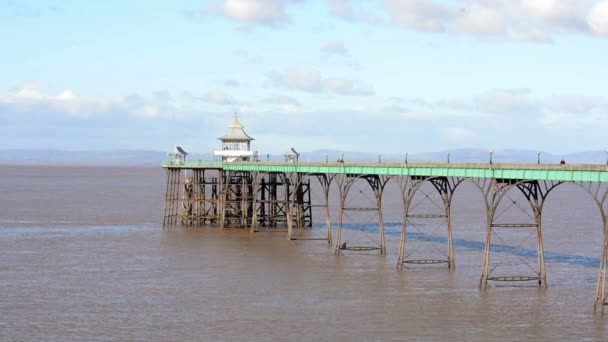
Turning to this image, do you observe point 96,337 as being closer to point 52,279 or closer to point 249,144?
point 52,279

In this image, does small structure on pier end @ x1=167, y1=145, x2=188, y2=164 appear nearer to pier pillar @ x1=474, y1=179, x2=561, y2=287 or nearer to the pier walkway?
the pier walkway

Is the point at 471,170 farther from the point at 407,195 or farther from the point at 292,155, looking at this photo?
the point at 292,155

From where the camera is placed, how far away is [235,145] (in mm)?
94000

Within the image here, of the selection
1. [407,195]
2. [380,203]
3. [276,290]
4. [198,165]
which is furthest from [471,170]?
[198,165]

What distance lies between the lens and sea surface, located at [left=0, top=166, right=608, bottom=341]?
1435 inches

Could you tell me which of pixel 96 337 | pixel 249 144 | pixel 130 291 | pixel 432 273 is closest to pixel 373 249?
pixel 432 273

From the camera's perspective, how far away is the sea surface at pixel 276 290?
120 feet

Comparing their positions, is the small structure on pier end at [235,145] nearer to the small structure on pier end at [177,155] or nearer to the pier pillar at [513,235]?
the small structure on pier end at [177,155]

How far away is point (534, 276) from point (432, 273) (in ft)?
16.4

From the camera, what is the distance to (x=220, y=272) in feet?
171

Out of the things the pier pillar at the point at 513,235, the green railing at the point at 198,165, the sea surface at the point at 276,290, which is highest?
the green railing at the point at 198,165

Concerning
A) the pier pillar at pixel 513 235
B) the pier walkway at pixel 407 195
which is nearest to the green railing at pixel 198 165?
the pier walkway at pixel 407 195

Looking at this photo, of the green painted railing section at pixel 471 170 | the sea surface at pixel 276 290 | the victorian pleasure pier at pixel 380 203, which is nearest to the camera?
the sea surface at pixel 276 290

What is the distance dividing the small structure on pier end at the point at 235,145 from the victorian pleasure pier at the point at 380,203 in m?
0.09
